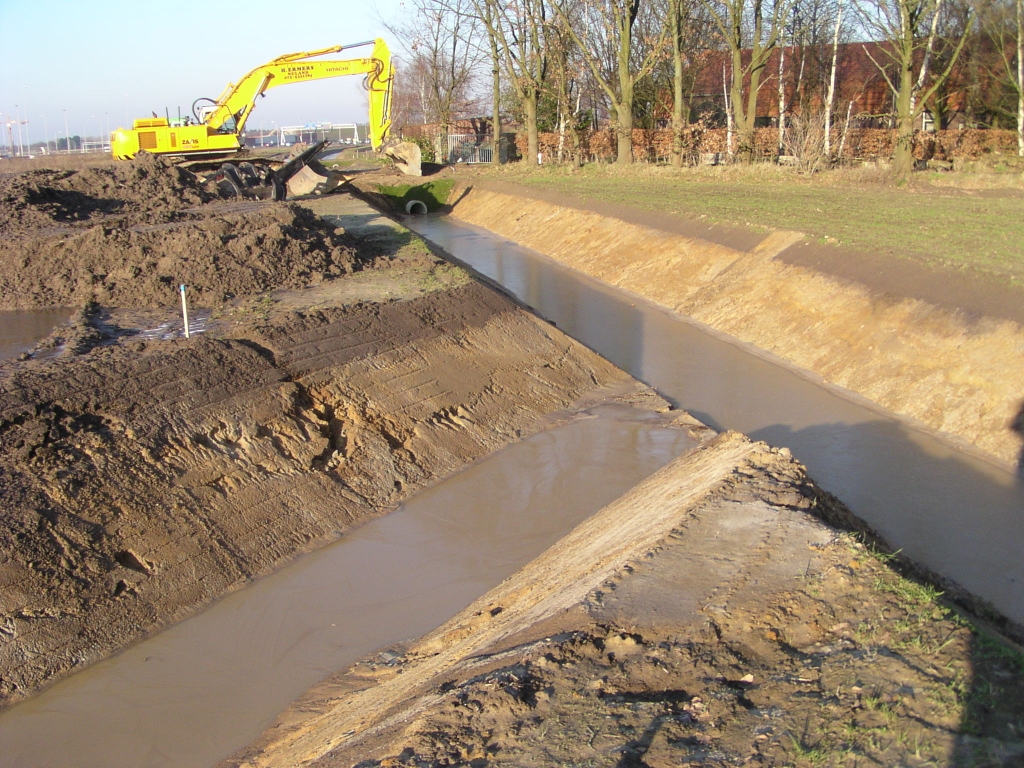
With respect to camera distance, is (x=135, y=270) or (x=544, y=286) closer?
(x=135, y=270)

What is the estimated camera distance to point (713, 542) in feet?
19.1

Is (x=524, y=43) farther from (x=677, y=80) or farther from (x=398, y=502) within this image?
(x=398, y=502)

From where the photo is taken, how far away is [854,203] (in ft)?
68.1

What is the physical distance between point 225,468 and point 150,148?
1874cm

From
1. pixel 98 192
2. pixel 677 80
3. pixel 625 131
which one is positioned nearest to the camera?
pixel 98 192

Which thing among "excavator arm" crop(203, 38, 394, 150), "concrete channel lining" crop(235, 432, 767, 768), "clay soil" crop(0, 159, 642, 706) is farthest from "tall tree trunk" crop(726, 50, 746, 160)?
"concrete channel lining" crop(235, 432, 767, 768)

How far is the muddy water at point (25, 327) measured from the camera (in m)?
10.4

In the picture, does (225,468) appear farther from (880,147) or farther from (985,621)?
(880,147)

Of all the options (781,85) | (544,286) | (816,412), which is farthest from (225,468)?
(781,85)

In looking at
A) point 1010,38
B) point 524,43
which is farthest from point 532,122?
point 1010,38

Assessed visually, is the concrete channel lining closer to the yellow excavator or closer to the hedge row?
the yellow excavator

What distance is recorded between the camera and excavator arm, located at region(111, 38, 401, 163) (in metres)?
23.2

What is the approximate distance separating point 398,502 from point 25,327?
6647mm

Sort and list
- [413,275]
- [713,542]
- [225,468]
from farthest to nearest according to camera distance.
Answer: [413,275] < [225,468] < [713,542]
